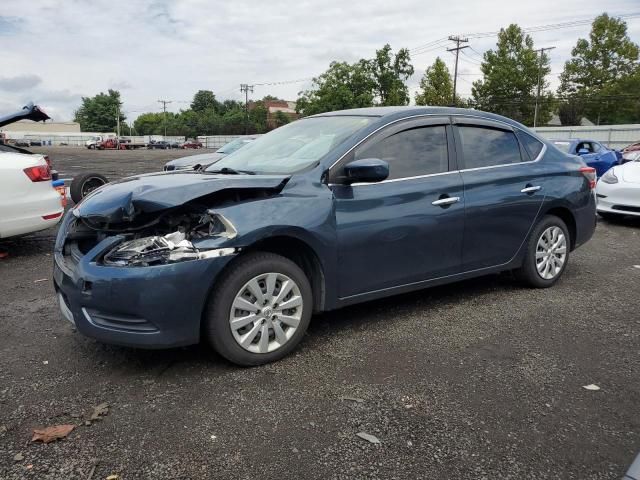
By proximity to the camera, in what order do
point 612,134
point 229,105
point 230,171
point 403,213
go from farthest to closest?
1. point 229,105
2. point 612,134
3. point 230,171
4. point 403,213

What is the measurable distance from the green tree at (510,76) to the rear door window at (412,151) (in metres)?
50.9

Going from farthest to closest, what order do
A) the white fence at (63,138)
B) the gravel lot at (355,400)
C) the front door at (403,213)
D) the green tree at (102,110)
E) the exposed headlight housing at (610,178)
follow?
the green tree at (102,110)
the white fence at (63,138)
the exposed headlight housing at (610,178)
the front door at (403,213)
the gravel lot at (355,400)

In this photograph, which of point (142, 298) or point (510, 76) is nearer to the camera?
point (142, 298)

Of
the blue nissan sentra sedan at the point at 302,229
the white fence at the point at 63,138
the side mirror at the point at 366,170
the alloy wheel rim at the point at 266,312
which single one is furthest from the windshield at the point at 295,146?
the white fence at the point at 63,138

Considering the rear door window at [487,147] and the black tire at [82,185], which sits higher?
the rear door window at [487,147]

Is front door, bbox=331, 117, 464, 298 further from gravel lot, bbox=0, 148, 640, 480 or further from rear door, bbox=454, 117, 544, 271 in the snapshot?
gravel lot, bbox=0, 148, 640, 480

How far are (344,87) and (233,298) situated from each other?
181 ft

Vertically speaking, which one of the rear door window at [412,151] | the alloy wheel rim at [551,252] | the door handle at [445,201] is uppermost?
the rear door window at [412,151]

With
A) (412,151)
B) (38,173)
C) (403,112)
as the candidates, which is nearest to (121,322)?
(412,151)

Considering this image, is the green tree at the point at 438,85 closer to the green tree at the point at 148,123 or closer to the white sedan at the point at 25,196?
the white sedan at the point at 25,196

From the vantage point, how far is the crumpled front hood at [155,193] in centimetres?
327

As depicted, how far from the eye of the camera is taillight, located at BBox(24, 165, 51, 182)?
629 cm

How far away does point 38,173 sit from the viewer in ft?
21.0

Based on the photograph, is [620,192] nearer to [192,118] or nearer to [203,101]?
[192,118]
